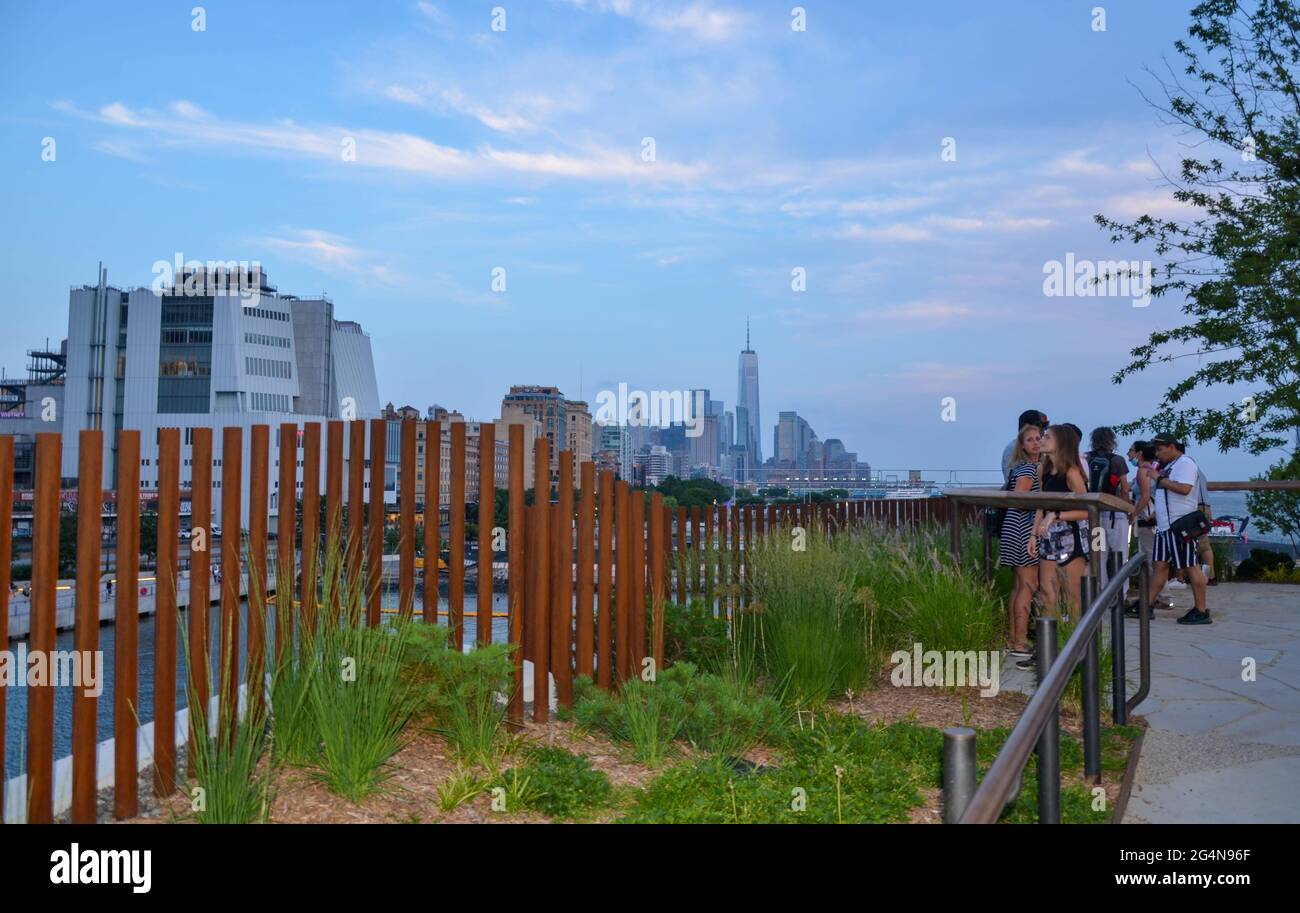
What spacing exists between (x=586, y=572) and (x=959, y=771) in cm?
443

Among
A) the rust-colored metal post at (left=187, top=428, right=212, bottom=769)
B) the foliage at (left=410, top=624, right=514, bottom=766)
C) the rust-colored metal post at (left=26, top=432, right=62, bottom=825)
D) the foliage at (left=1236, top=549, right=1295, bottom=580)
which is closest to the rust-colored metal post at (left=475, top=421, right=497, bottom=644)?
the foliage at (left=410, top=624, right=514, bottom=766)

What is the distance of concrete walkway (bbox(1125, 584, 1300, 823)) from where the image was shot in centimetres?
479

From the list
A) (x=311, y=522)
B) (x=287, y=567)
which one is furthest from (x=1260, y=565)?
(x=287, y=567)

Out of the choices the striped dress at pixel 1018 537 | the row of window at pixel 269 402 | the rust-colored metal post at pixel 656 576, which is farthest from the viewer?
the row of window at pixel 269 402

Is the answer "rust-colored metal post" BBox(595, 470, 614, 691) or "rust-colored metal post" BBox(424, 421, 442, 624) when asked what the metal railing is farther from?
"rust-colored metal post" BBox(424, 421, 442, 624)

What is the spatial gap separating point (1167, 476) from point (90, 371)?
496 ft

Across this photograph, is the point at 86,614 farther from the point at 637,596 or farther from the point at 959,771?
the point at 959,771

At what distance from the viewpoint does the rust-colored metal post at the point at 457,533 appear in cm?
541

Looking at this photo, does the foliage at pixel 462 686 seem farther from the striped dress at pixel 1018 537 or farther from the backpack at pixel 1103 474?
the backpack at pixel 1103 474

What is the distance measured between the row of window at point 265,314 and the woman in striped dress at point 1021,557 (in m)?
141

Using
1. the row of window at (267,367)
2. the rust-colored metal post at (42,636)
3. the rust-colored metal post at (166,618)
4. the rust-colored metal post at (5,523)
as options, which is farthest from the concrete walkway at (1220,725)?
the row of window at (267,367)
